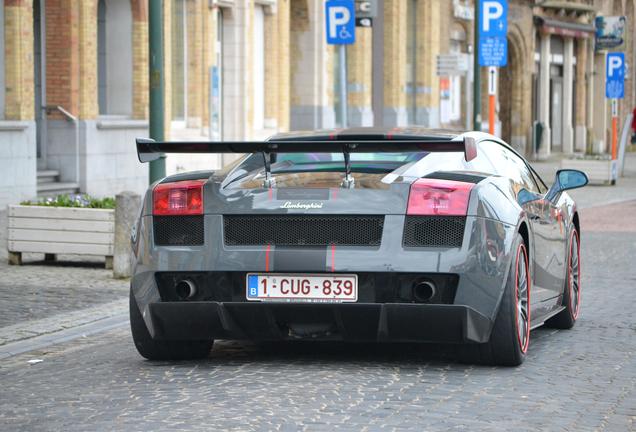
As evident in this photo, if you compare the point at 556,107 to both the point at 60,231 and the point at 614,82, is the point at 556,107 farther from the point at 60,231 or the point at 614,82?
the point at 60,231

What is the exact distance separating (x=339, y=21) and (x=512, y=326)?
44.9 feet

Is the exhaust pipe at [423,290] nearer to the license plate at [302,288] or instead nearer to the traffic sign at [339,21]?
the license plate at [302,288]

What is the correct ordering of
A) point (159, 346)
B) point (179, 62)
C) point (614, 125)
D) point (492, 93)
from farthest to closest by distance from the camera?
1. point (614, 125)
2. point (179, 62)
3. point (492, 93)
4. point (159, 346)

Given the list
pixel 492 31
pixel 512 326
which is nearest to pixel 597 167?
pixel 492 31

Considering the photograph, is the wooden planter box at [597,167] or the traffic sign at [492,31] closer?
the traffic sign at [492,31]

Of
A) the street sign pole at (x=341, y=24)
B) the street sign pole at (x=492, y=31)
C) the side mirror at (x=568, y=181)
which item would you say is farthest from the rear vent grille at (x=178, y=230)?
the street sign pole at (x=492, y=31)

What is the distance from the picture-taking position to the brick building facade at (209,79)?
79.3ft

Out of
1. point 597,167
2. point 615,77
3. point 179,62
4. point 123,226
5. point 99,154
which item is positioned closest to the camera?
point 123,226

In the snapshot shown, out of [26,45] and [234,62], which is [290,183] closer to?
[26,45]

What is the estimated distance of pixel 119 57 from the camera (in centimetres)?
2747

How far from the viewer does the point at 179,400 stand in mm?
7176

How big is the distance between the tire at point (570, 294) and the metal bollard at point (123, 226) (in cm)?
444

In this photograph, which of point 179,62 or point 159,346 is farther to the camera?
point 179,62

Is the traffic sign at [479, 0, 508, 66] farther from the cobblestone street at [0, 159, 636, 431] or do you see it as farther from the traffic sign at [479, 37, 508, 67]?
the cobblestone street at [0, 159, 636, 431]
